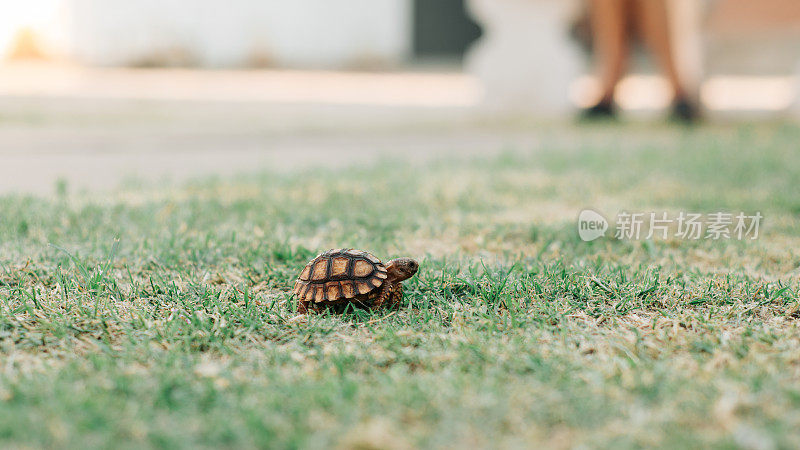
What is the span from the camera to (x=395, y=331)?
1956 millimetres

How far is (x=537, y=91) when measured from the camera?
296 inches

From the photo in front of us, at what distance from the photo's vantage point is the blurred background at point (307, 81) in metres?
5.42

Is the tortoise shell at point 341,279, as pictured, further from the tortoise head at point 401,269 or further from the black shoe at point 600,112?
the black shoe at point 600,112

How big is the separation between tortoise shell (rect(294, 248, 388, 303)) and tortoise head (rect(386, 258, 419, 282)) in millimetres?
27

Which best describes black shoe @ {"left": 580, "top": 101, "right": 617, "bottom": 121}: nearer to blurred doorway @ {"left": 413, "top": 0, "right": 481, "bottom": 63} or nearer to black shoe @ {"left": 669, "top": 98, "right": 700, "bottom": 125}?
black shoe @ {"left": 669, "top": 98, "right": 700, "bottom": 125}

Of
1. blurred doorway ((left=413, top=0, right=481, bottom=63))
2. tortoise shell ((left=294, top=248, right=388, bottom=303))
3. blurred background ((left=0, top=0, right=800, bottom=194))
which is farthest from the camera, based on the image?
blurred doorway ((left=413, top=0, right=481, bottom=63))

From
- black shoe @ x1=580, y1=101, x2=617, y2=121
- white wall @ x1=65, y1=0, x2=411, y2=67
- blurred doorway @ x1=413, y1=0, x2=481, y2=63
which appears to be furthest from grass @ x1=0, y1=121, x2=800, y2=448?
blurred doorway @ x1=413, y1=0, x2=481, y2=63

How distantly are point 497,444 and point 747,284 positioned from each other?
3.87 feet

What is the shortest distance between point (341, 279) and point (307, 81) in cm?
955

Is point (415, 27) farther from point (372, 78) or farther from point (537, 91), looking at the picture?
point (537, 91)

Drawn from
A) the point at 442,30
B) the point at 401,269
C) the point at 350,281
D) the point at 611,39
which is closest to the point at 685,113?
the point at 611,39

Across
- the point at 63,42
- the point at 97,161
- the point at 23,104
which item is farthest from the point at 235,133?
the point at 63,42

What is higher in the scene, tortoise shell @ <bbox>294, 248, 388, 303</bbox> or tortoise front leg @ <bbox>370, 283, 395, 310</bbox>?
tortoise shell @ <bbox>294, 248, 388, 303</bbox>

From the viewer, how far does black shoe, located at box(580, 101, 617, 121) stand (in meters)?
6.86
